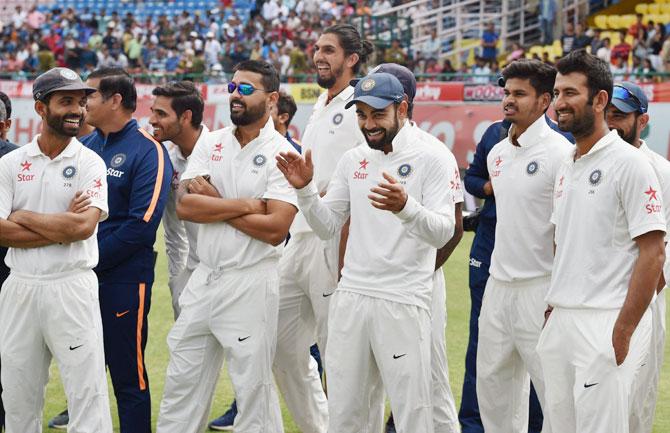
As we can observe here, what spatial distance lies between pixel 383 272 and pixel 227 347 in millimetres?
1107

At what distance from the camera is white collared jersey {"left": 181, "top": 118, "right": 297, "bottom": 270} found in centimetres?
649

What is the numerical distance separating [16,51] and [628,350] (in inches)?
1256

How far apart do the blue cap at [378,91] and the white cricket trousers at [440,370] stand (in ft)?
4.20

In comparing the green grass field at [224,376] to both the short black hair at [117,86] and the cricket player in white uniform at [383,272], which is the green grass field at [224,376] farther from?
the short black hair at [117,86]

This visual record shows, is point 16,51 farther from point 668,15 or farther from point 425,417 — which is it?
point 425,417

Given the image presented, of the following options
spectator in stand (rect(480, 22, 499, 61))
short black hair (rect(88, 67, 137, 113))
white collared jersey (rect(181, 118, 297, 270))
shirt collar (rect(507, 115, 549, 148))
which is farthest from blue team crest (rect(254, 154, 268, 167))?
spectator in stand (rect(480, 22, 499, 61))

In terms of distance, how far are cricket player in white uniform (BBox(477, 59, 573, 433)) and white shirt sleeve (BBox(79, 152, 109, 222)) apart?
2.27 metres

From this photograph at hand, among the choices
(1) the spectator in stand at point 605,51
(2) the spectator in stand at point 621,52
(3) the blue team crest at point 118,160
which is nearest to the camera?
(3) the blue team crest at point 118,160

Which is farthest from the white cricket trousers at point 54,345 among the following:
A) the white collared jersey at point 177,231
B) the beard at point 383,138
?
the beard at point 383,138

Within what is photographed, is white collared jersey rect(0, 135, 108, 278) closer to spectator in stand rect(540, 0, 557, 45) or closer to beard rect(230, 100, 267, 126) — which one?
beard rect(230, 100, 267, 126)

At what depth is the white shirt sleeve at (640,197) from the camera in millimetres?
5070

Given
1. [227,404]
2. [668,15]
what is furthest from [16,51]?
[227,404]

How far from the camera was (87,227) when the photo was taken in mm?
6160

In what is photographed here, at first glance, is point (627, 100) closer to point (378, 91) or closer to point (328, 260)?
point (378, 91)
